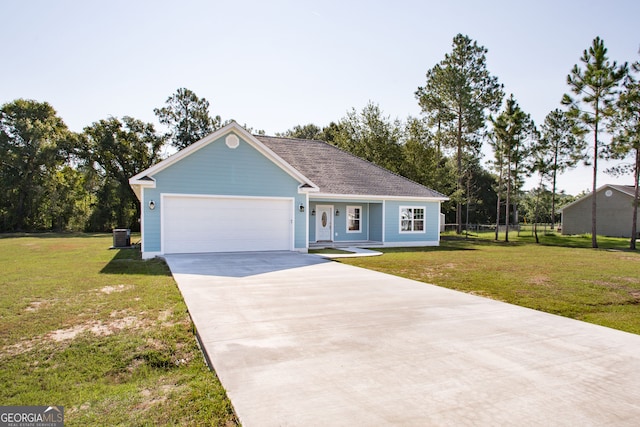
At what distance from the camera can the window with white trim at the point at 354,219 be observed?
1955 cm

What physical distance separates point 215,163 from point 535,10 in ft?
37.7

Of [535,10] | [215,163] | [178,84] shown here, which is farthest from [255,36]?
[178,84]

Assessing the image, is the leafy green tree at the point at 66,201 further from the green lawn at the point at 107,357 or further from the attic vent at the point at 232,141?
the green lawn at the point at 107,357

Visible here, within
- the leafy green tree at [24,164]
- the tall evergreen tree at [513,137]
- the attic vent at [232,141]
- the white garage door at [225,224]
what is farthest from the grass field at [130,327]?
the leafy green tree at [24,164]

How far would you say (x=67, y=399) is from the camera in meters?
3.26

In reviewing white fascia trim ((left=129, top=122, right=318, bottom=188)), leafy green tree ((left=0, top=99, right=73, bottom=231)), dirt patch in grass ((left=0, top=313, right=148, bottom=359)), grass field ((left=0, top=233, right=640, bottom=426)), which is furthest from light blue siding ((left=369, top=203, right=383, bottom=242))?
leafy green tree ((left=0, top=99, right=73, bottom=231))

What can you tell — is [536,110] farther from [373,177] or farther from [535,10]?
[535,10]

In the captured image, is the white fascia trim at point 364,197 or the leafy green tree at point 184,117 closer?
the white fascia trim at point 364,197

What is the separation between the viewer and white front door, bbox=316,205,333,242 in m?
18.7

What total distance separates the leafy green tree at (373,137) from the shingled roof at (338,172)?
10.5 meters

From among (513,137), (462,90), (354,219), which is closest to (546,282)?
(354,219)

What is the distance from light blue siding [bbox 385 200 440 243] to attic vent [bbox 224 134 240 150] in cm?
811

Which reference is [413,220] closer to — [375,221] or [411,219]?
[411,219]

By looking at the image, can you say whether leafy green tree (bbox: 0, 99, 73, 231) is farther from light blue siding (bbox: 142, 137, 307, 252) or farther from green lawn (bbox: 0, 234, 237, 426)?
green lawn (bbox: 0, 234, 237, 426)
